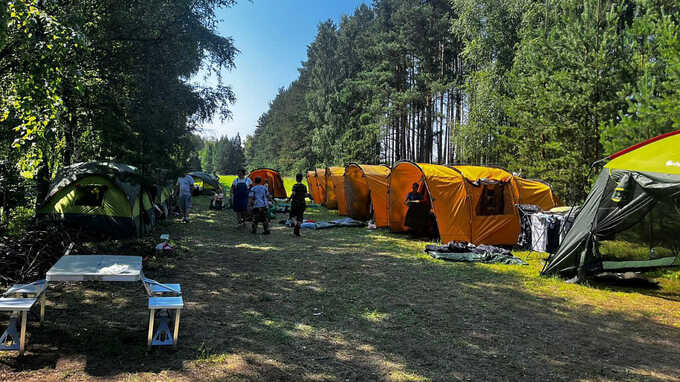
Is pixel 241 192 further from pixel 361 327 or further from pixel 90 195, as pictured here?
pixel 361 327

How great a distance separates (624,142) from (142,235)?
12.3 meters

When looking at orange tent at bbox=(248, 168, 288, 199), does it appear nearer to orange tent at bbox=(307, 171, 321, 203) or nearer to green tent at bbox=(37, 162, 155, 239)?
orange tent at bbox=(307, 171, 321, 203)

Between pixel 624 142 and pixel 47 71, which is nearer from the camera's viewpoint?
pixel 47 71

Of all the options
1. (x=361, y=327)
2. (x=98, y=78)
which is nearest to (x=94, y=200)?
(x=98, y=78)

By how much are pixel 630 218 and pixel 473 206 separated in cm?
410

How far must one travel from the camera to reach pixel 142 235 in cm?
1081

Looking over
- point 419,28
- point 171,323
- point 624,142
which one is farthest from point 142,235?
point 419,28

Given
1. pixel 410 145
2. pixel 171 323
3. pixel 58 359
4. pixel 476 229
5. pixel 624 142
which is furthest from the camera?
pixel 410 145

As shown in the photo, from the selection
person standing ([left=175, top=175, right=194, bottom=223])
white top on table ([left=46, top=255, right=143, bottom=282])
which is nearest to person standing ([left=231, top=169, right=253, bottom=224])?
person standing ([left=175, top=175, right=194, bottom=223])

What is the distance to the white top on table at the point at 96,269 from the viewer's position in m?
3.72

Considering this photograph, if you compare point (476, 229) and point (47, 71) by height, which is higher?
point (47, 71)

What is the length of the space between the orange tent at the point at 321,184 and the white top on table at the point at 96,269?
17577mm

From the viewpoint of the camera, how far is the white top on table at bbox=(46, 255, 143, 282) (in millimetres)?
3717

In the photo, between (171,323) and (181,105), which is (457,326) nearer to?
(171,323)
